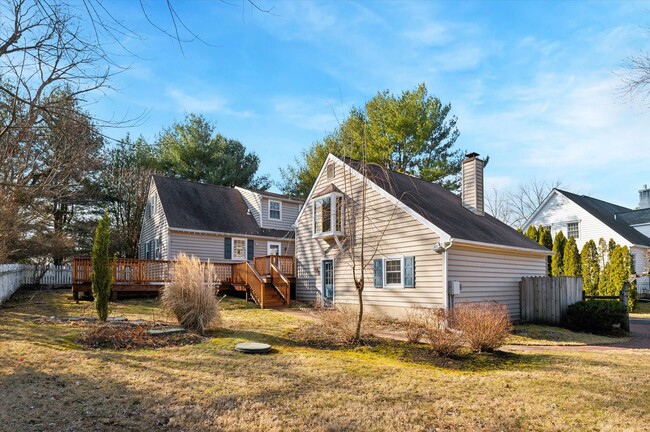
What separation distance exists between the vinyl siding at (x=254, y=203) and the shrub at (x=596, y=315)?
52.3 ft

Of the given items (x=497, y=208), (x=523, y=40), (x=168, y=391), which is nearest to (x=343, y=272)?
(x=523, y=40)

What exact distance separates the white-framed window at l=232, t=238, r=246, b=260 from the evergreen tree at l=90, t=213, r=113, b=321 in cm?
1174

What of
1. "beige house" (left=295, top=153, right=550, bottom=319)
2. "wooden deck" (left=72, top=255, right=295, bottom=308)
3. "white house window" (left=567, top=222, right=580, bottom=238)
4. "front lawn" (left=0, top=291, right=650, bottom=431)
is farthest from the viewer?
"white house window" (left=567, top=222, right=580, bottom=238)

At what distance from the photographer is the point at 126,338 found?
8.31 m

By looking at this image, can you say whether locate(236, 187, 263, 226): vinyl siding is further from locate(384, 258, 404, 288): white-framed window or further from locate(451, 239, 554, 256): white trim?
locate(451, 239, 554, 256): white trim

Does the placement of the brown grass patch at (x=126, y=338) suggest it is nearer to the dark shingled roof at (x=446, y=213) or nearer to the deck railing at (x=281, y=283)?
the dark shingled roof at (x=446, y=213)

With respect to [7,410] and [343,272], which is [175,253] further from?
[7,410]

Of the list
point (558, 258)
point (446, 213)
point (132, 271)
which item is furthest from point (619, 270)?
point (132, 271)

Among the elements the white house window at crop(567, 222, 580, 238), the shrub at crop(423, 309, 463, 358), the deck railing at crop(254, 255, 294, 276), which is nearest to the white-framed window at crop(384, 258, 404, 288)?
the shrub at crop(423, 309, 463, 358)

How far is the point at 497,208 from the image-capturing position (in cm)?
4412

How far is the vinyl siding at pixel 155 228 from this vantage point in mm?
20391

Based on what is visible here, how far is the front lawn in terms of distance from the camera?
4.57 m

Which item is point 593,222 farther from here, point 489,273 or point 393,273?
point 393,273

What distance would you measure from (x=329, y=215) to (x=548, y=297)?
807 centimetres
